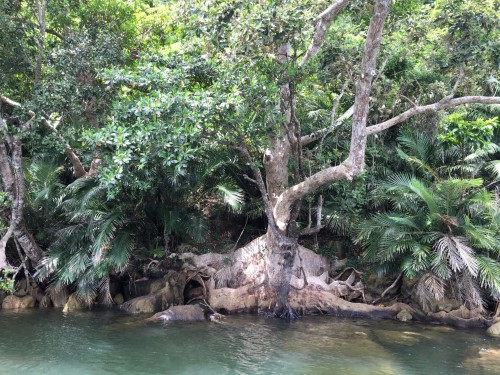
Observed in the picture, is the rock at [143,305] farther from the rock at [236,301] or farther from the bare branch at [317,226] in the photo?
the bare branch at [317,226]

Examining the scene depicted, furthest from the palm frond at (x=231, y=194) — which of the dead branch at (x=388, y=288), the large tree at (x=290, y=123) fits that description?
the dead branch at (x=388, y=288)

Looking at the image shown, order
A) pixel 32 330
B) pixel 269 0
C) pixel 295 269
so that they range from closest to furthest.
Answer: pixel 269 0, pixel 32 330, pixel 295 269

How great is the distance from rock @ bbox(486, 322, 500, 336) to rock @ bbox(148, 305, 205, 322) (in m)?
6.13

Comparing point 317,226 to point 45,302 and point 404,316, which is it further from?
point 45,302

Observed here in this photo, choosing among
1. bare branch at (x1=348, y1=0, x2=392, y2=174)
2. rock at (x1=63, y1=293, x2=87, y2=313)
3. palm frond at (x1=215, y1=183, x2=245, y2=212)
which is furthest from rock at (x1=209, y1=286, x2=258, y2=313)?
bare branch at (x1=348, y1=0, x2=392, y2=174)

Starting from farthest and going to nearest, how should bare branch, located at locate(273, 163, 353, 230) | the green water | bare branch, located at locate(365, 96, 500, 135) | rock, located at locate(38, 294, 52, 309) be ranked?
rock, located at locate(38, 294, 52, 309)
bare branch, located at locate(273, 163, 353, 230)
bare branch, located at locate(365, 96, 500, 135)
the green water

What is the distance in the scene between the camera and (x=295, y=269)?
11711mm

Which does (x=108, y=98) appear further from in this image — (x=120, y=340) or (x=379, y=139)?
(x=379, y=139)

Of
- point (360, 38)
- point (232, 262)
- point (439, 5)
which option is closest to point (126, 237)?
point (232, 262)

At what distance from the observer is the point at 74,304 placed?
1163 centimetres

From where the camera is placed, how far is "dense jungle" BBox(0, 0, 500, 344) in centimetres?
915

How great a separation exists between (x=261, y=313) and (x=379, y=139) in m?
5.65

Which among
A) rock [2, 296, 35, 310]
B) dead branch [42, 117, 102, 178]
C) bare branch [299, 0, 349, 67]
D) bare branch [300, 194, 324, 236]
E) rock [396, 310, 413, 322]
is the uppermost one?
bare branch [299, 0, 349, 67]

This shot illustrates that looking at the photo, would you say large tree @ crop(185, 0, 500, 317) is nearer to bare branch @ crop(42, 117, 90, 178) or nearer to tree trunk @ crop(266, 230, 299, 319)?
tree trunk @ crop(266, 230, 299, 319)
